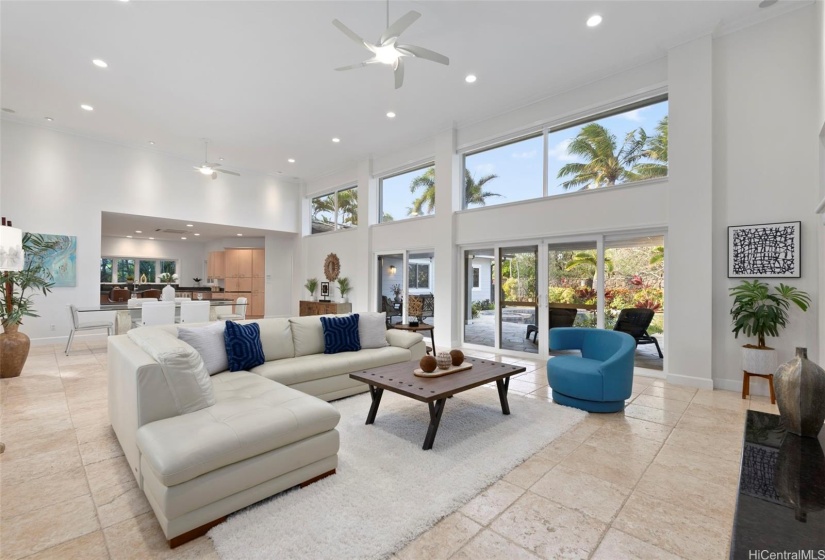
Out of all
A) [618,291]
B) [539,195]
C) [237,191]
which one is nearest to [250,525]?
[618,291]

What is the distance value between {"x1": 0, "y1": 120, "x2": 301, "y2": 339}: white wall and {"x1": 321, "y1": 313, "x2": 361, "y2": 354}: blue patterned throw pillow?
20.1ft

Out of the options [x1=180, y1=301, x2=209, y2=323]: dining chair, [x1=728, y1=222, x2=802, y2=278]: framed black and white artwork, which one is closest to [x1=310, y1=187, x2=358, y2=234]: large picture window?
[x1=180, y1=301, x2=209, y2=323]: dining chair

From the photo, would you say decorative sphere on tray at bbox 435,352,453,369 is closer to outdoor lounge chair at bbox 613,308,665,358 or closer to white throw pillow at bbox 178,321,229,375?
white throw pillow at bbox 178,321,229,375

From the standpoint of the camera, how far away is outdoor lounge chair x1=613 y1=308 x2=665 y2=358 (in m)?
4.97

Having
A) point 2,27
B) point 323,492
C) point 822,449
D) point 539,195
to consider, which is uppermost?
point 2,27

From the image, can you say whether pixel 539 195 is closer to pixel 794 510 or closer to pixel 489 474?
pixel 489 474

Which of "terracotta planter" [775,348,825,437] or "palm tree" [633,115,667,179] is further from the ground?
"palm tree" [633,115,667,179]

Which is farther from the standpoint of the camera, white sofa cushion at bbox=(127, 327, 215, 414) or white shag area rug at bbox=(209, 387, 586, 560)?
white sofa cushion at bbox=(127, 327, 215, 414)

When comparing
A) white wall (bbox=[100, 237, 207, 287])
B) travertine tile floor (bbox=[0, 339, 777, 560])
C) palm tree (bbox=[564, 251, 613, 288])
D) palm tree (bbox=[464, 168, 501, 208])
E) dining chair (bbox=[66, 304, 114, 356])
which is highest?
palm tree (bbox=[464, 168, 501, 208])

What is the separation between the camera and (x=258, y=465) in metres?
2.01

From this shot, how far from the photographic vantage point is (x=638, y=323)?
16.5 feet

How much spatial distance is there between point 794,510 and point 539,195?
5.46 m

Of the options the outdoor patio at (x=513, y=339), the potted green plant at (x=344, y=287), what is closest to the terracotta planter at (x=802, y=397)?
the outdoor patio at (x=513, y=339)

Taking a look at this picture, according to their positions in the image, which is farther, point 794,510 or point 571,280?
point 571,280
